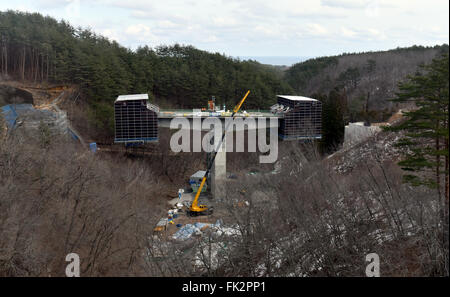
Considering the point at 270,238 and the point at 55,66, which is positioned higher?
the point at 55,66

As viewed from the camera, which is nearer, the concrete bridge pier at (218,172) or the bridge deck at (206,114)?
the concrete bridge pier at (218,172)

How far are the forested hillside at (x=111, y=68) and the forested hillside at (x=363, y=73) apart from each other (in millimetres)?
16323

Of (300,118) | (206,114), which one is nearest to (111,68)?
(206,114)

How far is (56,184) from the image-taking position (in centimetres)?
1672

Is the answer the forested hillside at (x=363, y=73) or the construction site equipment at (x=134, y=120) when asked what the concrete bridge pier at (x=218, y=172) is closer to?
the construction site equipment at (x=134, y=120)

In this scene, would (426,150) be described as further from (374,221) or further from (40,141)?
(40,141)

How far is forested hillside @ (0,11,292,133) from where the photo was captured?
123 ft

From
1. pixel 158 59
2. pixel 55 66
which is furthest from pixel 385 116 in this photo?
pixel 55 66

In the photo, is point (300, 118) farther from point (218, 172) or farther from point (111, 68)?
point (111, 68)

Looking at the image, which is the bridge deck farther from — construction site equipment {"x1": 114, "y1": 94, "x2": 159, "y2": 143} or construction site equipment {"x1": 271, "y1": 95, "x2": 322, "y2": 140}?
construction site equipment {"x1": 114, "y1": 94, "x2": 159, "y2": 143}

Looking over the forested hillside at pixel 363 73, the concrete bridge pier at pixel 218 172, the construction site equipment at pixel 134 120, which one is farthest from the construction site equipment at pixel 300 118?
the forested hillside at pixel 363 73

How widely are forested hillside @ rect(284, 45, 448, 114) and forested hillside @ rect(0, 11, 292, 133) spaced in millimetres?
16323

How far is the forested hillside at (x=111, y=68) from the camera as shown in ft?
123
